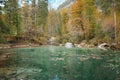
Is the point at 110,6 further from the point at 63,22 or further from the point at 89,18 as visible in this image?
the point at 63,22

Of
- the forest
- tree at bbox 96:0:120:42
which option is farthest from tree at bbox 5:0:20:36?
tree at bbox 96:0:120:42

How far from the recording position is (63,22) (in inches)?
2382

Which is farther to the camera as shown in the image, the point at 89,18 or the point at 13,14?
the point at 13,14

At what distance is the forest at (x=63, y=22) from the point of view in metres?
32.6

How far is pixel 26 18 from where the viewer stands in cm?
5462

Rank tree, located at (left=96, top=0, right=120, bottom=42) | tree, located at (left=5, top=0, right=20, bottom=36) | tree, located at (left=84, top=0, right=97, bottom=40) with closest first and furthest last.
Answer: tree, located at (left=96, top=0, right=120, bottom=42) < tree, located at (left=84, top=0, right=97, bottom=40) < tree, located at (left=5, top=0, right=20, bottom=36)

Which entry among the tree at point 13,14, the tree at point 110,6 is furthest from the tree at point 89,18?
the tree at point 13,14

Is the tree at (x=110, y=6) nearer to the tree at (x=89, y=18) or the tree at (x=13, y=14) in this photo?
A: the tree at (x=89, y=18)

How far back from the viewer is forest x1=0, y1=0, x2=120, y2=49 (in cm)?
3256

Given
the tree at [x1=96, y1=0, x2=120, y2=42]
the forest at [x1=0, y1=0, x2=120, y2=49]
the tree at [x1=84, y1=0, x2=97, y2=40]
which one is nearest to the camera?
the tree at [x1=96, y1=0, x2=120, y2=42]

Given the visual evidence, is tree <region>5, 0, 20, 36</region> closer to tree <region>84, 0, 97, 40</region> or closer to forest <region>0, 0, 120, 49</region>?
forest <region>0, 0, 120, 49</region>

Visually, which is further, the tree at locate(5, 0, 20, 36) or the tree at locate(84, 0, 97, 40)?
the tree at locate(5, 0, 20, 36)

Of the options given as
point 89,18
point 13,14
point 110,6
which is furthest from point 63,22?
point 110,6

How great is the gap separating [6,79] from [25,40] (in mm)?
32925
